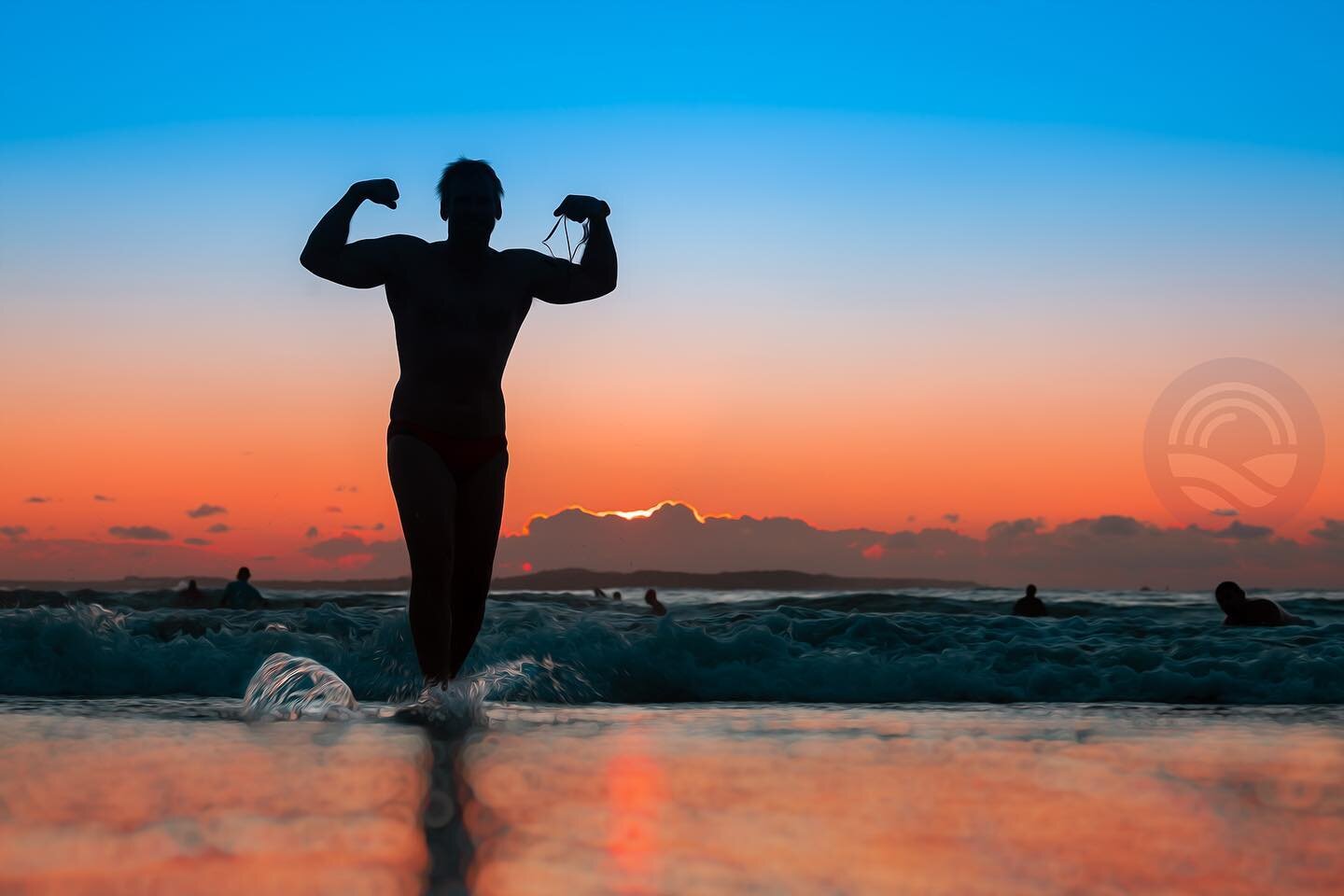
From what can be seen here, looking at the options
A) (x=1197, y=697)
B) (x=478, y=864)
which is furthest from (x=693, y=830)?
(x=1197, y=697)

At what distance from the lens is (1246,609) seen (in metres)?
10.9

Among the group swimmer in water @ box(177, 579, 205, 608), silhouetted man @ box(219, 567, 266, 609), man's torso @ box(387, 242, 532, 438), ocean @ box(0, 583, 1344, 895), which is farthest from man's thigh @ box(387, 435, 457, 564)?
swimmer in water @ box(177, 579, 205, 608)

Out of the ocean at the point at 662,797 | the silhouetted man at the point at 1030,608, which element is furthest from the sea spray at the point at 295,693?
the silhouetted man at the point at 1030,608

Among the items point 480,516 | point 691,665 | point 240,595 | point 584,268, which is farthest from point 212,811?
point 240,595

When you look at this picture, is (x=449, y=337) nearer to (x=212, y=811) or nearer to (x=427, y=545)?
(x=427, y=545)

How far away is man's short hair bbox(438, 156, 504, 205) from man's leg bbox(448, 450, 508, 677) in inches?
39.7

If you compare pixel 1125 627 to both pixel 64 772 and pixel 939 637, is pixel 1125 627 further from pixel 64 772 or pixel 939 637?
pixel 64 772

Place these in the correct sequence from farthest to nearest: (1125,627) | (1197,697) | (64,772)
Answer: (1125,627) → (1197,697) → (64,772)

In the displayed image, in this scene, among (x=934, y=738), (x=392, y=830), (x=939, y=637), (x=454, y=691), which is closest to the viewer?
(x=392, y=830)

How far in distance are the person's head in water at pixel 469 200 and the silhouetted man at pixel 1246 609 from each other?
9.11 metres

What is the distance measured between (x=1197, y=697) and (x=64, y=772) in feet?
19.8

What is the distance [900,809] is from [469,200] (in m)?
2.79

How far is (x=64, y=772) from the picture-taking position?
267 centimetres

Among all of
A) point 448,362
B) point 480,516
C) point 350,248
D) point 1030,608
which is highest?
point 350,248
